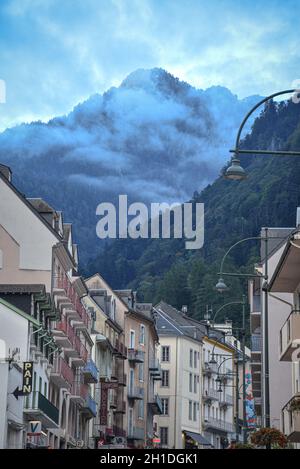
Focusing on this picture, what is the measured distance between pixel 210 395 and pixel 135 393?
25.7 metres

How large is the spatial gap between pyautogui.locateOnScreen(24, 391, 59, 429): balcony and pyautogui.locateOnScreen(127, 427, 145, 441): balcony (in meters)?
39.5

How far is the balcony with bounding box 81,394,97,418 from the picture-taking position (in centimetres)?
7106

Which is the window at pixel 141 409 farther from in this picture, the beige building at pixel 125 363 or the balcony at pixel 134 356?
the balcony at pixel 134 356

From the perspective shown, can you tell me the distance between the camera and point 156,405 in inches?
3969

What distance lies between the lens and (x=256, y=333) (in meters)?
76.3

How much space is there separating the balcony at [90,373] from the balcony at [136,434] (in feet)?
58.2

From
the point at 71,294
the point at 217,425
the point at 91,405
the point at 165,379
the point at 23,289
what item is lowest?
the point at 91,405

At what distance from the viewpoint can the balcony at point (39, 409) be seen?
47.2 metres

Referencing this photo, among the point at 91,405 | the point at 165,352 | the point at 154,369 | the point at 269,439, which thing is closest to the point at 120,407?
the point at 154,369

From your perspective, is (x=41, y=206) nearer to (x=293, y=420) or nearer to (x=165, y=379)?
(x=293, y=420)

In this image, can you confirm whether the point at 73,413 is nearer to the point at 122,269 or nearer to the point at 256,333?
the point at 256,333

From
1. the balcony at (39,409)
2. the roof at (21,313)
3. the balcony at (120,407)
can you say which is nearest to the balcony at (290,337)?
the roof at (21,313)
